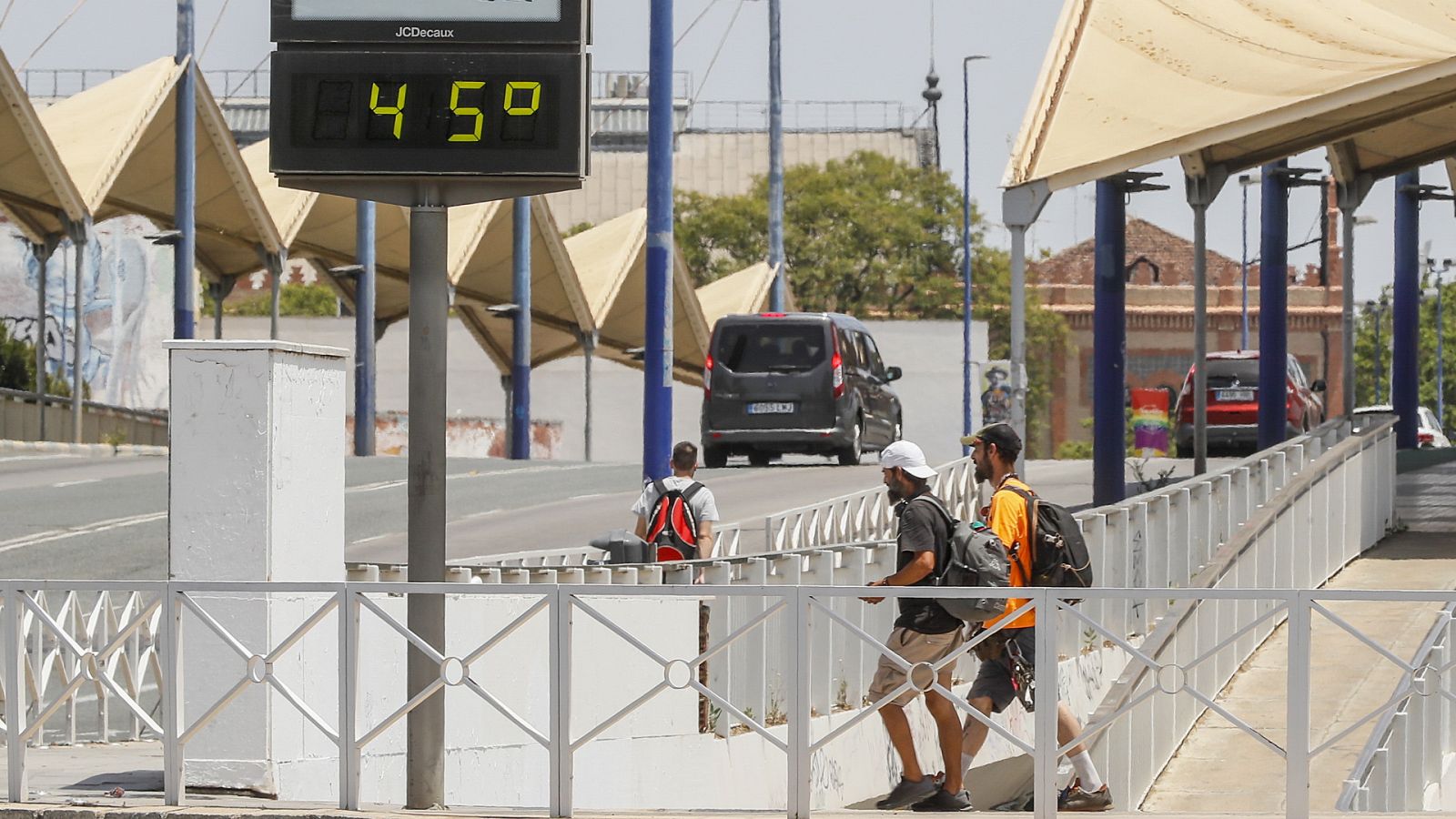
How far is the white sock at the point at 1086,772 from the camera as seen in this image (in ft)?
30.0

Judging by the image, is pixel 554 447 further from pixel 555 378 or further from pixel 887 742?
pixel 887 742

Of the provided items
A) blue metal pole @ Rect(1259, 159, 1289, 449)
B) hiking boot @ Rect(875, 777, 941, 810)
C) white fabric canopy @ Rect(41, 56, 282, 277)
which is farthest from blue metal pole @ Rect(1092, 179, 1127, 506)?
hiking boot @ Rect(875, 777, 941, 810)

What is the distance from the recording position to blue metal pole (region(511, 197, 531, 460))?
4856 cm

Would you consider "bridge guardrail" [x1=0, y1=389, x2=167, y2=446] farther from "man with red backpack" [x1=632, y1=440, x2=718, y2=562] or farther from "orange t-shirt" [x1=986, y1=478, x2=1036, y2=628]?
"orange t-shirt" [x1=986, y1=478, x2=1036, y2=628]

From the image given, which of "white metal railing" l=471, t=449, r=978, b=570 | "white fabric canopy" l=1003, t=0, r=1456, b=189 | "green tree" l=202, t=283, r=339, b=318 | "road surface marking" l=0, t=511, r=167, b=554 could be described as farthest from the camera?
"green tree" l=202, t=283, r=339, b=318

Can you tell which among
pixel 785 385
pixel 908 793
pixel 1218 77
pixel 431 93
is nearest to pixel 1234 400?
pixel 785 385

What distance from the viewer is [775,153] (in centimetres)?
5119

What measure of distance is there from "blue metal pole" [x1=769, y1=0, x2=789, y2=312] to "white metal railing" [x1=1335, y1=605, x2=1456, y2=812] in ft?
121

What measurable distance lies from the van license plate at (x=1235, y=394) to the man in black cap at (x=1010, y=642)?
28.8 meters

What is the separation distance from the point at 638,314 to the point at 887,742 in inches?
2035

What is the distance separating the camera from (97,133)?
40.3 metres

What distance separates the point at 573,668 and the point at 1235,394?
30008 mm

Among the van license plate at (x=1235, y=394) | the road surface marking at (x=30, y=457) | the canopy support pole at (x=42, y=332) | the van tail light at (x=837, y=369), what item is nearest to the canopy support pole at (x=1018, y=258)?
the van tail light at (x=837, y=369)

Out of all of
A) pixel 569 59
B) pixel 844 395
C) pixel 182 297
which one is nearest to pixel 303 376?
pixel 569 59
